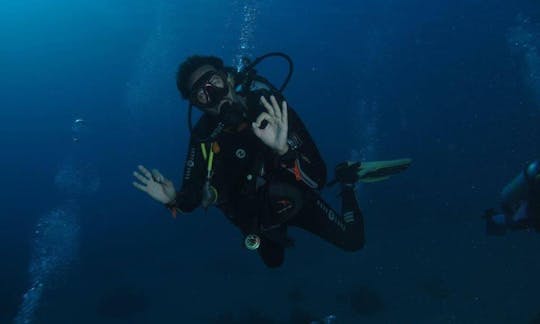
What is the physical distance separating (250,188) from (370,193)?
2458 centimetres

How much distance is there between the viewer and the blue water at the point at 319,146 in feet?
53.0

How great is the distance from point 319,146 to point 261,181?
42.1 metres

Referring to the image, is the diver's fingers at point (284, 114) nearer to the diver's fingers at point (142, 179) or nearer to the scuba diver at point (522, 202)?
the diver's fingers at point (142, 179)

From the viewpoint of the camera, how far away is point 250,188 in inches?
141

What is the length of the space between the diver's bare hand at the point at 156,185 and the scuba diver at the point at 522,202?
16.3 feet

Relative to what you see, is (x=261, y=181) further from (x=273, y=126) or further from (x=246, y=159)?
(x=273, y=126)

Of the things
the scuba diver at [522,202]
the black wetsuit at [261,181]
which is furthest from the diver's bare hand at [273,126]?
the scuba diver at [522,202]

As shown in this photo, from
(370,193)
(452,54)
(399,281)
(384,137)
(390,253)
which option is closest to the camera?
(399,281)

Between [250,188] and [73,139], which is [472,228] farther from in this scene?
[73,139]

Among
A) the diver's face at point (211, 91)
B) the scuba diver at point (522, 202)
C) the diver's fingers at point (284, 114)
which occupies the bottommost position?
the scuba diver at point (522, 202)

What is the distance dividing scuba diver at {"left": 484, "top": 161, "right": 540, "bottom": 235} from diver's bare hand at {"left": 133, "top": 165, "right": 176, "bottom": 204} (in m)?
4.98

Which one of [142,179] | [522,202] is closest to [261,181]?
[142,179]

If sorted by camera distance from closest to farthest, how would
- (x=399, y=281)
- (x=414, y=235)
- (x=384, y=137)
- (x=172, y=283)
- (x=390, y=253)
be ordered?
(x=399, y=281), (x=390, y=253), (x=414, y=235), (x=172, y=283), (x=384, y=137)

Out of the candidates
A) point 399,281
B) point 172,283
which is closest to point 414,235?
point 399,281
